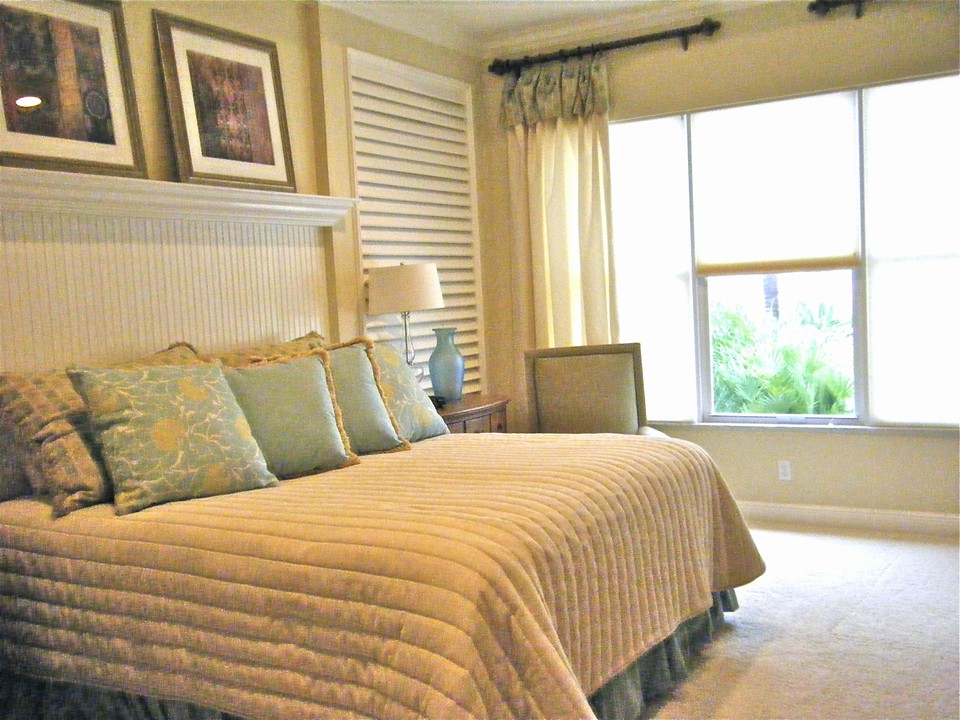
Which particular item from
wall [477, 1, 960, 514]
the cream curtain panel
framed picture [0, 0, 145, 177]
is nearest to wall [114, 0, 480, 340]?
framed picture [0, 0, 145, 177]

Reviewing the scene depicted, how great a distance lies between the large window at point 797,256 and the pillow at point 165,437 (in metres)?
2.86

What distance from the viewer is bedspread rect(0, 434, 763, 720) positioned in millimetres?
1870

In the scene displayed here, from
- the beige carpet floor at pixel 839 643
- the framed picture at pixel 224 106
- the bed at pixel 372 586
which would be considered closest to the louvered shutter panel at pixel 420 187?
the framed picture at pixel 224 106

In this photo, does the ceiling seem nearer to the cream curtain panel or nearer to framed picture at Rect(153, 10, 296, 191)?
the cream curtain panel

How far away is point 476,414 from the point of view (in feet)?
14.2

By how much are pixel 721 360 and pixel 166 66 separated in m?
3.14

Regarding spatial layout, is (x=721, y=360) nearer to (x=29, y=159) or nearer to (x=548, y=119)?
(x=548, y=119)

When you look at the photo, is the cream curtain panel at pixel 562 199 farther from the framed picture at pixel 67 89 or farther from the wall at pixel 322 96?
the framed picture at pixel 67 89

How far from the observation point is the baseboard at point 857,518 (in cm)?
435

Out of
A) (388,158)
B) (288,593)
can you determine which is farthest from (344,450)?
(388,158)

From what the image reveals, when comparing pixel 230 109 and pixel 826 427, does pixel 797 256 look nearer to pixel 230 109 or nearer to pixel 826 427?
pixel 826 427

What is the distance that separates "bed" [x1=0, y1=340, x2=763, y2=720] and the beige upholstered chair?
1.04m

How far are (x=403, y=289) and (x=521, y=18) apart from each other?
5.87 ft

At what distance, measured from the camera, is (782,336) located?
188 inches
